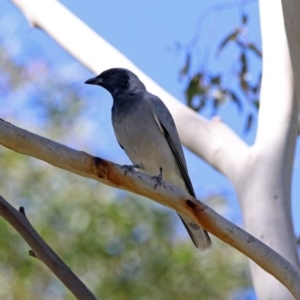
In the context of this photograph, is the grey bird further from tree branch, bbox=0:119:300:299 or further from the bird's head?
tree branch, bbox=0:119:300:299

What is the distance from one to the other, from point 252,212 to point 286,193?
0.19 m

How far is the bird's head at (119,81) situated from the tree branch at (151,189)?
1842 mm

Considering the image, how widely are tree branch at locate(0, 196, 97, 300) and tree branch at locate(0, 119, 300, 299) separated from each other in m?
0.24

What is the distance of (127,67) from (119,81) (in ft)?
1.01

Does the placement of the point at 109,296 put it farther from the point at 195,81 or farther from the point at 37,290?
the point at 195,81

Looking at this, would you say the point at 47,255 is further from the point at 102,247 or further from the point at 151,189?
the point at 102,247

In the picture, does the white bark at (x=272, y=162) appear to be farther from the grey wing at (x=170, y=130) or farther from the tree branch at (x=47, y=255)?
the tree branch at (x=47, y=255)

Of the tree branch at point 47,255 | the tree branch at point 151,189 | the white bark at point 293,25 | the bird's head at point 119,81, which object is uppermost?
the bird's head at point 119,81

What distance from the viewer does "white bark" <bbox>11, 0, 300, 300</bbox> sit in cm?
395

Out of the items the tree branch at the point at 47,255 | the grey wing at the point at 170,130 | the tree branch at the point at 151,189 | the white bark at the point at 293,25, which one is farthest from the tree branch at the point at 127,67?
the tree branch at the point at 47,255

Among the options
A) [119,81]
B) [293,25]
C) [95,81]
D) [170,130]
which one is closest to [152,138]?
[170,130]

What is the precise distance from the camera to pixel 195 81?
20.9ft

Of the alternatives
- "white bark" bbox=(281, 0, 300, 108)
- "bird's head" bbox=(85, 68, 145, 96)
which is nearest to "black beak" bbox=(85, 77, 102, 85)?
"bird's head" bbox=(85, 68, 145, 96)

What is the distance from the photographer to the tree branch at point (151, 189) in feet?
9.28
